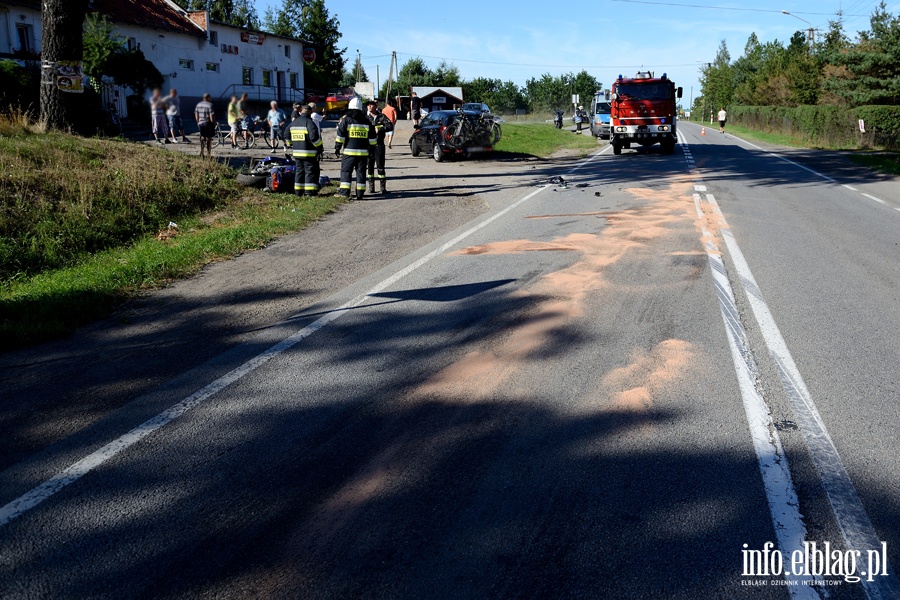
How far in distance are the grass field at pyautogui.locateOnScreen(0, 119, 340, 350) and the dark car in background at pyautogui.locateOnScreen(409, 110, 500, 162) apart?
1098 cm

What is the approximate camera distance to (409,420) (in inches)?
186

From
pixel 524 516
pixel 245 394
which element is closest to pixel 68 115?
pixel 245 394

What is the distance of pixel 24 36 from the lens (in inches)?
1366

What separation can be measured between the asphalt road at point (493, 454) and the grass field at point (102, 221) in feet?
7.50

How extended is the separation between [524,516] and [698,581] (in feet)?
2.68

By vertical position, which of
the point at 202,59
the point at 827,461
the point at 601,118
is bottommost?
the point at 827,461

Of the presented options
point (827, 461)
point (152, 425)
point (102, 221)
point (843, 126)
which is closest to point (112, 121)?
point (102, 221)

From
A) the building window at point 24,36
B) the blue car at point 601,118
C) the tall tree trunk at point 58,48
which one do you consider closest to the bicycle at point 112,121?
the tall tree trunk at point 58,48

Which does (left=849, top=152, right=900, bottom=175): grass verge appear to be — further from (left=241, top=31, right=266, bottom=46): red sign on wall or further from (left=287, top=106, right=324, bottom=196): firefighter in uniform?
(left=241, top=31, right=266, bottom=46): red sign on wall

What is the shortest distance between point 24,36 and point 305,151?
26.7m

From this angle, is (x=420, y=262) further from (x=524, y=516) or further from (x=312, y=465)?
(x=524, y=516)

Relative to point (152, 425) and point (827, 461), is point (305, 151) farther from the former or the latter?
point (827, 461)

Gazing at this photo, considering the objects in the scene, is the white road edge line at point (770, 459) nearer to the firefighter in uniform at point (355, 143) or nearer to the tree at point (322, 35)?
the firefighter in uniform at point (355, 143)

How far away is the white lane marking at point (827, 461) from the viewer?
3.37 metres
